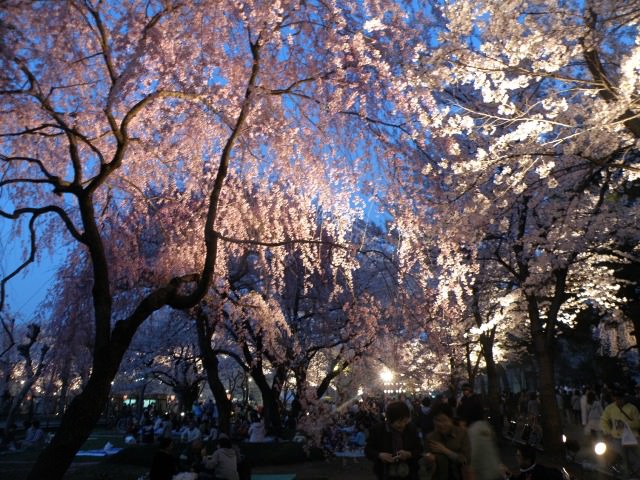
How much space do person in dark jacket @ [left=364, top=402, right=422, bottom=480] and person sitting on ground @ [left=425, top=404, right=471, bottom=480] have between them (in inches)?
6.1

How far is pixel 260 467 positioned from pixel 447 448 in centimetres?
1061

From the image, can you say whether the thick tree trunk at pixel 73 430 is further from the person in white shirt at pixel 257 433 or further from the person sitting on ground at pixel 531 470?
the person in white shirt at pixel 257 433

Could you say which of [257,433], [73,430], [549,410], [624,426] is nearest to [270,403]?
[257,433]

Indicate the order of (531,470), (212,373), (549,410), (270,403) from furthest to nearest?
(270,403), (212,373), (549,410), (531,470)

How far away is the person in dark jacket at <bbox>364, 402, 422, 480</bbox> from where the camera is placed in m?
4.70

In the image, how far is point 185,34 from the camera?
7.14m

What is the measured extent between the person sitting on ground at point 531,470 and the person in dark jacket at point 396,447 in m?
1.13

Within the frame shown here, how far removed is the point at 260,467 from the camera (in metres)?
14.1

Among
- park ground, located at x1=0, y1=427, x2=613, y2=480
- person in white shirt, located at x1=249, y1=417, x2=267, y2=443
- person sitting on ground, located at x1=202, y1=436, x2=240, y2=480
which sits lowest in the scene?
park ground, located at x1=0, y1=427, x2=613, y2=480

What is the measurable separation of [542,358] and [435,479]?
9.85m

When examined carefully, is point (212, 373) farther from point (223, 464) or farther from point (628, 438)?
point (628, 438)

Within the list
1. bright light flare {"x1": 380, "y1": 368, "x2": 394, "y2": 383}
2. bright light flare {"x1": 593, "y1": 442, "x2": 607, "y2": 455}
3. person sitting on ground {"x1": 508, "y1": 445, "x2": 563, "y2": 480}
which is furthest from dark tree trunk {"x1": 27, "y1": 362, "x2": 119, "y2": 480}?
bright light flare {"x1": 380, "y1": 368, "x2": 394, "y2": 383}

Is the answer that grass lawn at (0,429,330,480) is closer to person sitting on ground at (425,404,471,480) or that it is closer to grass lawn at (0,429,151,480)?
grass lawn at (0,429,151,480)

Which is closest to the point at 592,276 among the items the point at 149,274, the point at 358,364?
the point at 358,364
